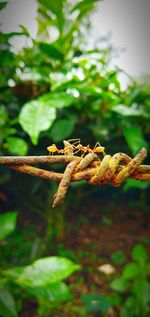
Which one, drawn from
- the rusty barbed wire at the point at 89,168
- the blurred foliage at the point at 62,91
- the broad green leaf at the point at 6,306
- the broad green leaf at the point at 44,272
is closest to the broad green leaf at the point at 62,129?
the blurred foliage at the point at 62,91

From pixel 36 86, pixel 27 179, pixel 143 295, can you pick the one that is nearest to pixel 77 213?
pixel 27 179

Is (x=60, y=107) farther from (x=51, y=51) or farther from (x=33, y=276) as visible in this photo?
(x=33, y=276)

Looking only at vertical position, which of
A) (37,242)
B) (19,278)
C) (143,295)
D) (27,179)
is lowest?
(143,295)

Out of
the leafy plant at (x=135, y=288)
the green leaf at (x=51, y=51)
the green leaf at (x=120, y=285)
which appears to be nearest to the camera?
the green leaf at (x=51, y=51)

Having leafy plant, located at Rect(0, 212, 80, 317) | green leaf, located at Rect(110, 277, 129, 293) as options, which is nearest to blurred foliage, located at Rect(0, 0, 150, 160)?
leafy plant, located at Rect(0, 212, 80, 317)

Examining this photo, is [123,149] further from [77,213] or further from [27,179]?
[77,213]

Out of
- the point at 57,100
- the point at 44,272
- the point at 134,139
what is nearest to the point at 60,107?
the point at 57,100

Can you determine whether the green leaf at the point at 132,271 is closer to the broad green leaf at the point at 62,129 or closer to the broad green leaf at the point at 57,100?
the broad green leaf at the point at 62,129
